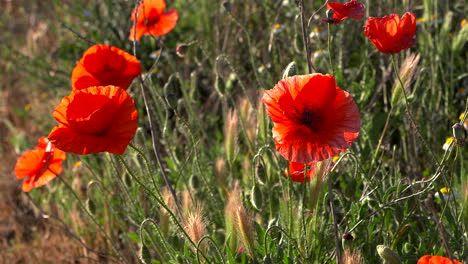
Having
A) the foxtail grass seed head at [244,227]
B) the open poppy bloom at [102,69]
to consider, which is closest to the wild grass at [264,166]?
the foxtail grass seed head at [244,227]

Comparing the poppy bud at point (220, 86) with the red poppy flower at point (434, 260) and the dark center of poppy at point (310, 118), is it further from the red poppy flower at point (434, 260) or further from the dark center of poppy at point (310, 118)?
the red poppy flower at point (434, 260)

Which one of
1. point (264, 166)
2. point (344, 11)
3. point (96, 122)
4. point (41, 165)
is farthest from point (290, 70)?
point (41, 165)

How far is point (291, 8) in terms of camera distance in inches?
119

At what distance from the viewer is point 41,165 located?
2.12 meters

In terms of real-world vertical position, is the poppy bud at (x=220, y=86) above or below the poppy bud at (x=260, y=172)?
above

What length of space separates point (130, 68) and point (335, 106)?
704 mm

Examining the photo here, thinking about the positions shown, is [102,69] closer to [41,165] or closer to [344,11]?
[41,165]

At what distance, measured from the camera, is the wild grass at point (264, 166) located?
1.64m

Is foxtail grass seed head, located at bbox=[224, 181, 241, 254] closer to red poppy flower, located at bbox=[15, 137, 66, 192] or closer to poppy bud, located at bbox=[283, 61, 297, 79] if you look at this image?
poppy bud, located at bbox=[283, 61, 297, 79]

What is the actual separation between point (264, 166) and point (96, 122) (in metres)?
0.58

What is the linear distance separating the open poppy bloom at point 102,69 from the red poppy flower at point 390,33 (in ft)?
2.33

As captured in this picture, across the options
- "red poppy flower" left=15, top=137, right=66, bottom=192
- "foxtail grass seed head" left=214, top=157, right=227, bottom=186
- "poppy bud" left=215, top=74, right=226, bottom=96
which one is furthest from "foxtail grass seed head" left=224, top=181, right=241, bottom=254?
"red poppy flower" left=15, top=137, right=66, bottom=192

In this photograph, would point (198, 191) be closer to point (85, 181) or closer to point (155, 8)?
point (155, 8)

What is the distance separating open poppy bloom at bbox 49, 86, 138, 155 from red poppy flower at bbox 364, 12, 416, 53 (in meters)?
0.64
